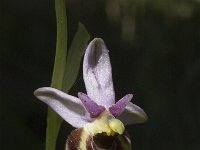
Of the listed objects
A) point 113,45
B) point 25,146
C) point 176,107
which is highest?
point 113,45

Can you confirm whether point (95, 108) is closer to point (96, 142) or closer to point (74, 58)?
point (96, 142)

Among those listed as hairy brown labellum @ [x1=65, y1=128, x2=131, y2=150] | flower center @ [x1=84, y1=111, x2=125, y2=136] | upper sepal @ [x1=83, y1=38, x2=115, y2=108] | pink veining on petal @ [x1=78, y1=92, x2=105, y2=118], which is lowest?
hairy brown labellum @ [x1=65, y1=128, x2=131, y2=150]

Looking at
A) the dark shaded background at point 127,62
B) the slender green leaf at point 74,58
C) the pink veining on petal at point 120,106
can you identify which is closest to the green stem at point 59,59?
the slender green leaf at point 74,58

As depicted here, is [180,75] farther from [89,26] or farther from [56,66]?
[56,66]

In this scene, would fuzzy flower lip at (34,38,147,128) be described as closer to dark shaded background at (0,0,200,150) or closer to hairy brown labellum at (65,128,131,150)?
hairy brown labellum at (65,128,131,150)

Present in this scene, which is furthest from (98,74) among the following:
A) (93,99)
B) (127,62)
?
(127,62)

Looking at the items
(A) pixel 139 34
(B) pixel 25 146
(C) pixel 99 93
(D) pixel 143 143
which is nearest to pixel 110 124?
(C) pixel 99 93

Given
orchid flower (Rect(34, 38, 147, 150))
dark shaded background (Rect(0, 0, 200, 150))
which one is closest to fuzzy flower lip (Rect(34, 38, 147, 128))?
orchid flower (Rect(34, 38, 147, 150))

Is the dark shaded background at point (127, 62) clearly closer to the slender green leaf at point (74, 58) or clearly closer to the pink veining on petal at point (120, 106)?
the slender green leaf at point (74, 58)
